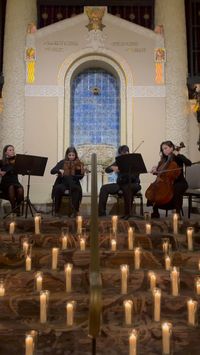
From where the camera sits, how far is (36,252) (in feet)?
12.2

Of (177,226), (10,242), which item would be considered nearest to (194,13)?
(177,226)

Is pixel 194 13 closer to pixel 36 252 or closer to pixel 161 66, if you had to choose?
pixel 161 66

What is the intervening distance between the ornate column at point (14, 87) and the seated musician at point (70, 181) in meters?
2.76

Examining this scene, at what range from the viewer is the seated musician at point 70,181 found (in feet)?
18.5

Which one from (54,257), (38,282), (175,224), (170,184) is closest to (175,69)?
(170,184)

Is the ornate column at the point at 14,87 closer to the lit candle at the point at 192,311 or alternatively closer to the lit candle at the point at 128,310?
the lit candle at the point at 128,310

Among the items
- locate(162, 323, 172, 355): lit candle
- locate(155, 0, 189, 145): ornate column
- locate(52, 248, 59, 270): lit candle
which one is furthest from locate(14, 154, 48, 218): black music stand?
locate(155, 0, 189, 145): ornate column

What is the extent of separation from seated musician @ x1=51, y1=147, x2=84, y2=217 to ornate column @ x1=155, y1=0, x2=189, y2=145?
10.5ft

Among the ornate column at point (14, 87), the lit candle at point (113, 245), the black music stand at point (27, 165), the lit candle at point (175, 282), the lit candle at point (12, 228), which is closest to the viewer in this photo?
the lit candle at point (175, 282)

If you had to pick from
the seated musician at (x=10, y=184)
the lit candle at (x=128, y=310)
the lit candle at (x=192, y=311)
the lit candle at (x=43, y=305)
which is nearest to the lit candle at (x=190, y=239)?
the lit candle at (x=192, y=311)

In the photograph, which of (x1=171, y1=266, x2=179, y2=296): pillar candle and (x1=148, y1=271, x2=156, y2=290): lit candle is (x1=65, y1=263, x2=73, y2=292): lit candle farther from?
(x1=171, y1=266, x2=179, y2=296): pillar candle

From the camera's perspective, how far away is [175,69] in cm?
846

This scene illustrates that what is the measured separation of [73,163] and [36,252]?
225cm

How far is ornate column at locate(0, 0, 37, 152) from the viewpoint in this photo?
8.30 m
